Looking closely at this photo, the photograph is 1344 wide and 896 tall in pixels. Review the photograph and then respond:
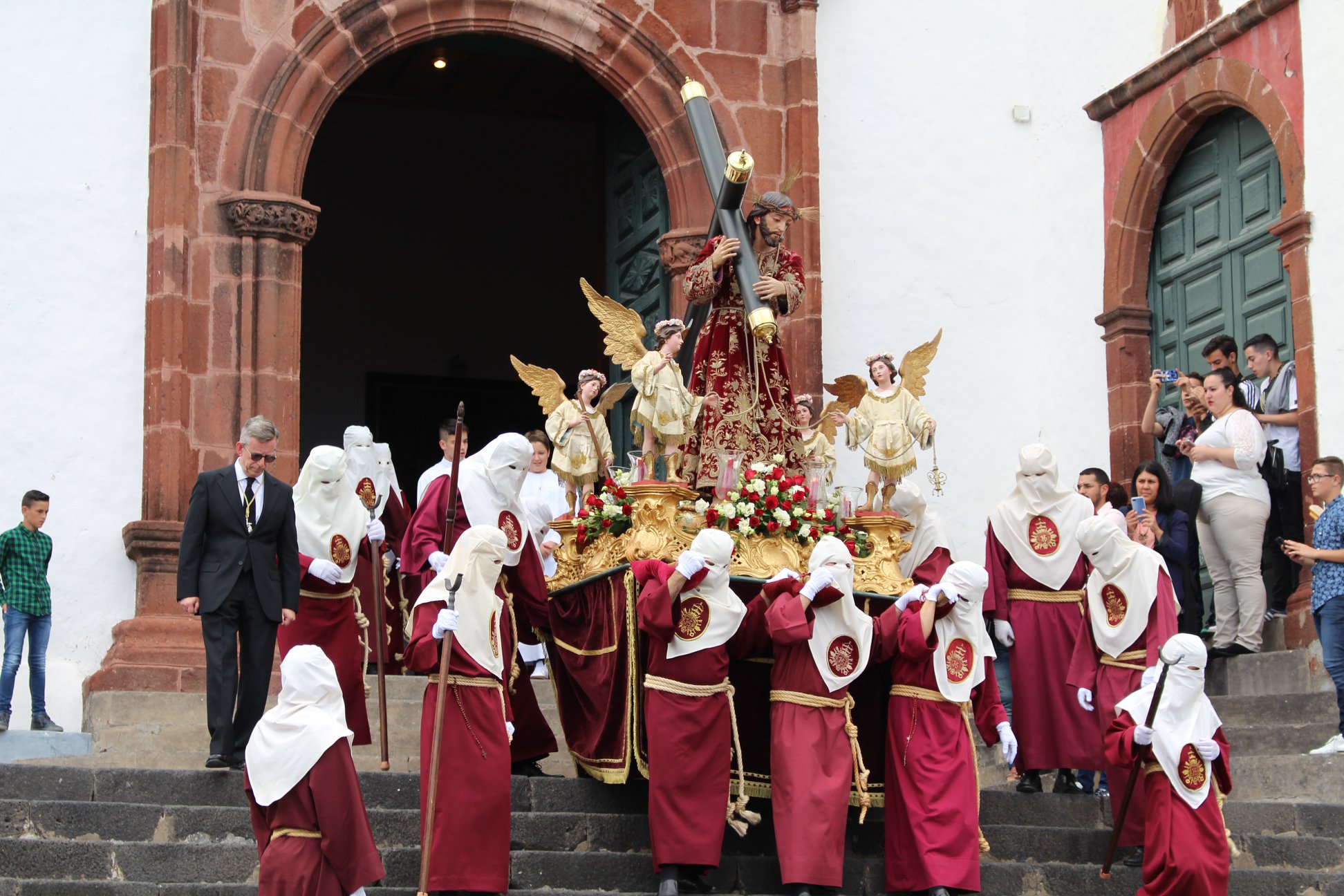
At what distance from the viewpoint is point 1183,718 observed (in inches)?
386

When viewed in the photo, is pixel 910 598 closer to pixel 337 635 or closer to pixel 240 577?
pixel 337 635

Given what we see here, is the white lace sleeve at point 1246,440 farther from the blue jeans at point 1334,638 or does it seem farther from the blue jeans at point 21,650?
the blue jeans at point 21,650

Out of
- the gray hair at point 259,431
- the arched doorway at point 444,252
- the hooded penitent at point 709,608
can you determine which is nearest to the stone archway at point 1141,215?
the arched doorway at point 444,252

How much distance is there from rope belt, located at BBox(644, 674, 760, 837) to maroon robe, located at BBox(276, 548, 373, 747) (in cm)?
195

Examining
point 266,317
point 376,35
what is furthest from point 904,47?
point 266,317

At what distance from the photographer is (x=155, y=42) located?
14242mm


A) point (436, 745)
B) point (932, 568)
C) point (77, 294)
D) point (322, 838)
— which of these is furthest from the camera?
point (77, 294)

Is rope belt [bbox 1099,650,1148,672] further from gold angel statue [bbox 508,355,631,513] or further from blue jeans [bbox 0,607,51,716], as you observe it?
blue jeans [bbox 0,607,51,716]

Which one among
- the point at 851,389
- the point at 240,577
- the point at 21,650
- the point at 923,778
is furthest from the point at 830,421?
the point at 21,650

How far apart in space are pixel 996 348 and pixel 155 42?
6.63 metres

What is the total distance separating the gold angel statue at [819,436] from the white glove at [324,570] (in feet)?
8.77

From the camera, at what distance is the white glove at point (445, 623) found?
932 cm

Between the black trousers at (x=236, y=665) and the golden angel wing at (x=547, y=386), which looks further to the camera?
the golden angel wing at (x=547, y=386)

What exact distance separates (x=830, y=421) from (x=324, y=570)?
10.3 feet
